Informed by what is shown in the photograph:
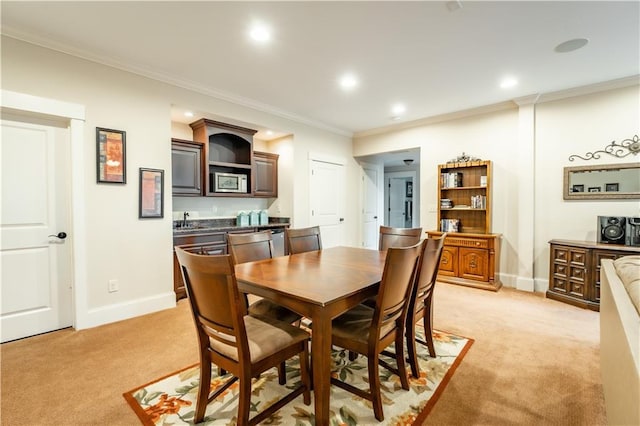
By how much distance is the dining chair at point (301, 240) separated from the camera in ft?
9.30

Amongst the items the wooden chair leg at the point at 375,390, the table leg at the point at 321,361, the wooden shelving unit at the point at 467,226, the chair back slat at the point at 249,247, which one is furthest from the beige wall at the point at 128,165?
the wooden shelving unit at the point at 467,226

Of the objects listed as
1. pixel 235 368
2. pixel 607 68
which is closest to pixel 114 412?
Result: pixel 235 368

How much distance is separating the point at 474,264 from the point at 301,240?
271cm

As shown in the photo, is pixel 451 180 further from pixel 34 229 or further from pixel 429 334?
pixel 34 229

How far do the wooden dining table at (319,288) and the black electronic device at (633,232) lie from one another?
121 inches

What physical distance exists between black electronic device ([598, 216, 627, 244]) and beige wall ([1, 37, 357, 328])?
16.2 ft

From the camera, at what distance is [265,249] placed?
2.62 metres

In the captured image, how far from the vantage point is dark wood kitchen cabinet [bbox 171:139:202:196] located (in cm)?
381

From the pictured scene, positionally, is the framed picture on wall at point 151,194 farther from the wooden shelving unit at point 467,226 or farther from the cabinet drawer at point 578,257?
the cabinet drawer at point 578,257

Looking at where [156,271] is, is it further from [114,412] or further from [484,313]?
[484,313]

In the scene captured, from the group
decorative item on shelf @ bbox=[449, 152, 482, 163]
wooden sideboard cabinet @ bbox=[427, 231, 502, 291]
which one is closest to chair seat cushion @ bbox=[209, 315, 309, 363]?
wooden sideboard cabinet @ bbox=[427, 231, 502, 291]

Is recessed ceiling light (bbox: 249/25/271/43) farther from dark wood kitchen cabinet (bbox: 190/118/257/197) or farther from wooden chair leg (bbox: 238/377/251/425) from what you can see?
wooden chair leg (bbox: 238/377/251/425)

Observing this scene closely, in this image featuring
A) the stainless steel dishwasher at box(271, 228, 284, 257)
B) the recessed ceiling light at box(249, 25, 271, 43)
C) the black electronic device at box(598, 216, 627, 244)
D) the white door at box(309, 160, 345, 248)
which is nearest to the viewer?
the recessed ceiling light at box(249, 25, 271, 43)

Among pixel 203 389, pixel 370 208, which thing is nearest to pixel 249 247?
pixel 203 389
